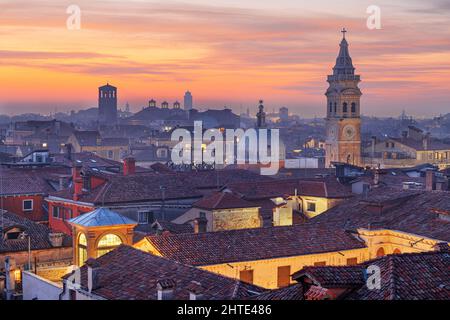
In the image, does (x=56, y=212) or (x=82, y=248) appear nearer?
(x=82, y=248)

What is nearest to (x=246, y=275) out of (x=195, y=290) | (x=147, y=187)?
(x=195, y=290)

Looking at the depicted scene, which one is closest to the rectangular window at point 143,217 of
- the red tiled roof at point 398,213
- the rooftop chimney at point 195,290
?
the red tiled roof at point 398,213

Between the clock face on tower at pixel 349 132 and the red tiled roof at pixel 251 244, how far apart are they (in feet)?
209

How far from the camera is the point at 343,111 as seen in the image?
94812mm

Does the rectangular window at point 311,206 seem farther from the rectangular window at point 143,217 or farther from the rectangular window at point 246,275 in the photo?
Result: the rectangular window at point 246,275

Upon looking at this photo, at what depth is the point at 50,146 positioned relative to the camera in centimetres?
11244

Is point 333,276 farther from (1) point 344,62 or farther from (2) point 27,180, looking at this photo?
(1) point 344,62

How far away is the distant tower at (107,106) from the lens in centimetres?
17650

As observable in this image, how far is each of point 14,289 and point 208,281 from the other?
10.7m

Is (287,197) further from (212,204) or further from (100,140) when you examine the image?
(100,140)

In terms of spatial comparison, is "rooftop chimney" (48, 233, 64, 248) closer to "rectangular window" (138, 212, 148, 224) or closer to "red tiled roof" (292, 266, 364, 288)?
"rectangular window" (138, 212, 148, 224)

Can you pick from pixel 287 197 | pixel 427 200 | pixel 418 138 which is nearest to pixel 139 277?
pixel 427 200

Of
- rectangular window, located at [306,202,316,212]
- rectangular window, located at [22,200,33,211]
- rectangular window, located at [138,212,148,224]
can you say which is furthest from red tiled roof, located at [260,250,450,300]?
rectangular window, located at [22,200,33,211]

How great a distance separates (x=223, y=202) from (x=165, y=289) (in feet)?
68.9
